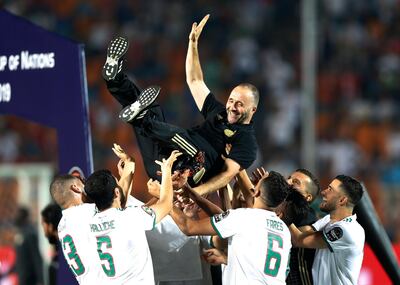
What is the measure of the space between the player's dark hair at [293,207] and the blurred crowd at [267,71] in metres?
9.26

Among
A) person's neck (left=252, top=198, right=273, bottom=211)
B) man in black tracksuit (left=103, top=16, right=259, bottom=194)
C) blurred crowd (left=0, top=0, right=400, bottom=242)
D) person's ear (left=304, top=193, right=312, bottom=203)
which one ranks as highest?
blurred crowd (left=0, top=0, right=400, bottom=242)

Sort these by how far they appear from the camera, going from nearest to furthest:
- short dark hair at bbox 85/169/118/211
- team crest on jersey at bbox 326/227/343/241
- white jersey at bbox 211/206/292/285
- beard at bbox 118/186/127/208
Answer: short dark hair at bbox 85/169/118/211, white jersey at bbox 211/206/292/285, beard at bbox 118/186/127/208, team crest on jersey at bbox 326/227/343/241

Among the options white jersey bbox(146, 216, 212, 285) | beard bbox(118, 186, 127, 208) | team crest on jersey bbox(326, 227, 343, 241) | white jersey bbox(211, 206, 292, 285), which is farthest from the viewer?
white jersey bbox(146, 216, 212, 285)

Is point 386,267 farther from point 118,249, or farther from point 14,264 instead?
point 14,264

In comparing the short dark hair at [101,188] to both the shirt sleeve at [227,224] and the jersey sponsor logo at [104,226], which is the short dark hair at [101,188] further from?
the shirt sleeve at [227,224]

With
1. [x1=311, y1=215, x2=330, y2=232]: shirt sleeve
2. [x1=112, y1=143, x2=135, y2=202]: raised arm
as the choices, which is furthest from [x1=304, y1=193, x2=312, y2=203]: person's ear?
[x1=112, y1=143, x2=135, y2=202]: raised arm

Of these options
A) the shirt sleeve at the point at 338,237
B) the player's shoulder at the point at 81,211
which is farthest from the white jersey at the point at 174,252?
the shirt sleeve at the point at 338,237

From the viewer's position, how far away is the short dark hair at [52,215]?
1163 cm

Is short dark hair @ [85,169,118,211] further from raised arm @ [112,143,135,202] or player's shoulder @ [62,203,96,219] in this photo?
raised arm @ [112,143,135,202]

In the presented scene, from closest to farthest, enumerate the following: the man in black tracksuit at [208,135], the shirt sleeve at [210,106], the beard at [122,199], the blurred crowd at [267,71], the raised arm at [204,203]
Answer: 1. the beard at [122,199]
2. the raised arm at [204,203]
3. the man in black tracksuit at [208,135]
4. the shirt sleeve at [210,106]
5. the blurred crowd at [267,71]

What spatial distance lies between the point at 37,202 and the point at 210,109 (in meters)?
8.41

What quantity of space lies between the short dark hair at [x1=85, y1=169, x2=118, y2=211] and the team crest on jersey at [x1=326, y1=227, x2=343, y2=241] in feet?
5.90

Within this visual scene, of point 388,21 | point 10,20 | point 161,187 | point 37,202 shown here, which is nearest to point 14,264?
point 37,202

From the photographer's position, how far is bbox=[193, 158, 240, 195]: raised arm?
9.89 meters
